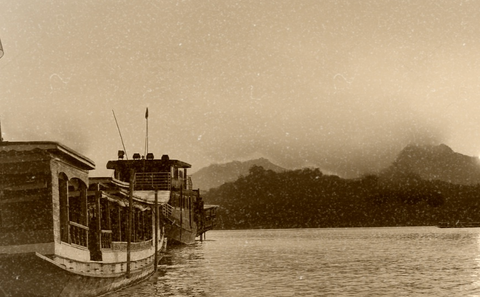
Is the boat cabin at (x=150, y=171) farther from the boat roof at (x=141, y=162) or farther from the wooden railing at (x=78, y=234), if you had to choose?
the wooden railing at (x=78, y=234)

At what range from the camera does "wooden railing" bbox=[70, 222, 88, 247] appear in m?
17.6

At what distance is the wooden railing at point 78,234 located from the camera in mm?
17609

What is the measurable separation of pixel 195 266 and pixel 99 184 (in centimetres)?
2567

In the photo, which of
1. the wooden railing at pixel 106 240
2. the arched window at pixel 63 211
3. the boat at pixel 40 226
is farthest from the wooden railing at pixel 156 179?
the arched window at pixel 63 211

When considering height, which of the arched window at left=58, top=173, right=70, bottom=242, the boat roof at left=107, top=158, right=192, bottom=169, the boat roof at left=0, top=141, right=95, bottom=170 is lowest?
the arched window at left=58, top=173, right=70, bottom=242

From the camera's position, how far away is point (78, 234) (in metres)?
18.0

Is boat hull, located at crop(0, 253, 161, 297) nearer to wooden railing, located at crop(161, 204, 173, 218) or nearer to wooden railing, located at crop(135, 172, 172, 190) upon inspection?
wooden railing, located at crop(161, 204, 173, 218)

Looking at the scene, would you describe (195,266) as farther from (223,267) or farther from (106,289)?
(106,289)

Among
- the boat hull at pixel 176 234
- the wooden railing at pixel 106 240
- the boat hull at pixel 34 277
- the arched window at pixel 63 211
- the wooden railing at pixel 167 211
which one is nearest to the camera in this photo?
the boat hull at pixel 34 277

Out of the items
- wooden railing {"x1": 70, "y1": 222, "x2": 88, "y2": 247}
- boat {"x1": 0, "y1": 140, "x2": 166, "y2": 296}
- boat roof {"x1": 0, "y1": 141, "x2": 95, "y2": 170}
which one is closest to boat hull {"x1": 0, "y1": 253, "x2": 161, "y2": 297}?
boat {"x1": 0, "y1": 140, "x2": 166, "y2": 296}

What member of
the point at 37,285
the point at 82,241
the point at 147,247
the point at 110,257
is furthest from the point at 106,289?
the point at 147,247

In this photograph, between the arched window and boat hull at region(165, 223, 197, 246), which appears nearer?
the arched window

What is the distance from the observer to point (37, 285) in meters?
14.9

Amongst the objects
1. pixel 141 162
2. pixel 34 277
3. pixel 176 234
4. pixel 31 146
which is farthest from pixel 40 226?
pixel 176 234
